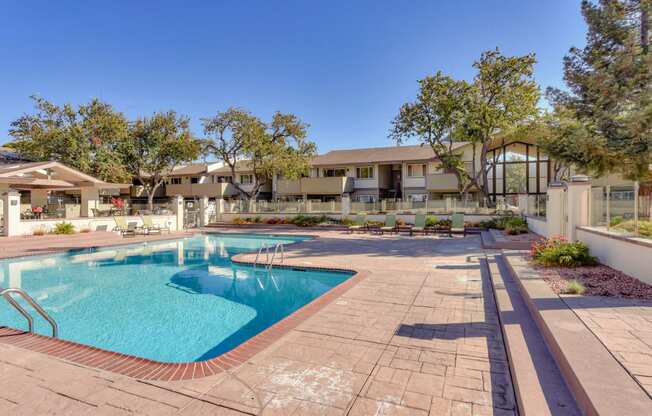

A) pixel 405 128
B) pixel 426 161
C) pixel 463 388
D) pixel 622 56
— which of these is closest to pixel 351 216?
pixel 405 128

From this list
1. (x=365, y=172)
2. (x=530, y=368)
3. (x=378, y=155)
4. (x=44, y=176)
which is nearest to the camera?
(x=530, y=368)

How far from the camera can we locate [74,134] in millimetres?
28719

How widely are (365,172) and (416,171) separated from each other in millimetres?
5118

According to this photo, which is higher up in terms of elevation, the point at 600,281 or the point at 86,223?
the point at 86,223

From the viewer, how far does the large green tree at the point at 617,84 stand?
14.8 m

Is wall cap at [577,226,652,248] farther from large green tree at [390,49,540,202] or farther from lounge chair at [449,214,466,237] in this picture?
large green tree at [390,49,540,202]

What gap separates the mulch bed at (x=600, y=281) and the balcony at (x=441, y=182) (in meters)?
23.6

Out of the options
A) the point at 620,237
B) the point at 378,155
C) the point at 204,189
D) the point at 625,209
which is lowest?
the point at 620,237

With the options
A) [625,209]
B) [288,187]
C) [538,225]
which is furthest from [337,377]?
[288,187]

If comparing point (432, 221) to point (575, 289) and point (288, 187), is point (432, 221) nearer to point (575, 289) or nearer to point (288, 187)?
point (575, 289)

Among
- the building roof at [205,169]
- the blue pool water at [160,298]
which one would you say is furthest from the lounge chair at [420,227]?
the building roof at [205,169]

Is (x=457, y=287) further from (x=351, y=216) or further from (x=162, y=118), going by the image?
(x=162, y=118)

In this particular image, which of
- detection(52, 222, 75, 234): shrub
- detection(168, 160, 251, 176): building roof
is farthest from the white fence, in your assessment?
detection(168, 160, 251, 176): building roof

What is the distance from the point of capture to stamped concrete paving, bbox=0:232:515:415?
3.17 m
